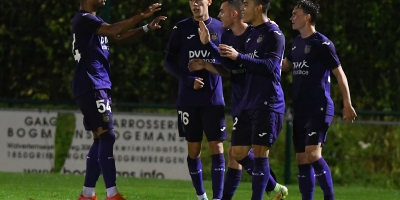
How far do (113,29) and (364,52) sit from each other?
8.28 meters

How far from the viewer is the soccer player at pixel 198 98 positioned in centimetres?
937

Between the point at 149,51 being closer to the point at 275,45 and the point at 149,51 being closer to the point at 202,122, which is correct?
the point at 202,122

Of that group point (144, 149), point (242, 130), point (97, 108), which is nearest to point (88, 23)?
point (97, 108)

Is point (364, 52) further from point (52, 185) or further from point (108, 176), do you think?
point (108, 176)

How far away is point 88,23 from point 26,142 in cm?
599

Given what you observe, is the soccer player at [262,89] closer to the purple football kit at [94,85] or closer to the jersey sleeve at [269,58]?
the jersey sleeve at [269,58]

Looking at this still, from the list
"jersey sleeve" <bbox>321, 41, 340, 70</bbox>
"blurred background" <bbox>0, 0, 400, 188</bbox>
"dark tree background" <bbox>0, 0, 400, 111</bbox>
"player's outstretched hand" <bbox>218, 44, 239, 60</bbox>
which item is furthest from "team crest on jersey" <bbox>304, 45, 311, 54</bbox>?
"dark tree background" <bbox>0, 0, 400, 111</bbox>

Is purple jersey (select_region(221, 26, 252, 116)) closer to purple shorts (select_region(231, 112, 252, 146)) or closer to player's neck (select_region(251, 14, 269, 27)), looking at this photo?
purple shorts (select_region(231, 112, 252, 146))

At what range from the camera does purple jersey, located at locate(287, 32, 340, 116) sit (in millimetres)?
9133

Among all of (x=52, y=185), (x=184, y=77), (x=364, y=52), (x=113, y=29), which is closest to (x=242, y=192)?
(x=52, y=185)

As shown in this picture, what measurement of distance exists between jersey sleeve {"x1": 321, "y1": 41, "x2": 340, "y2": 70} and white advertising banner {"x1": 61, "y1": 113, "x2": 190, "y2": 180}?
547 cm

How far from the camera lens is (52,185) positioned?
12602 millimetres

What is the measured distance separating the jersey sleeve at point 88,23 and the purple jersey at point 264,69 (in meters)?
1.42

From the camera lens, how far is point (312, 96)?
30.0ft
